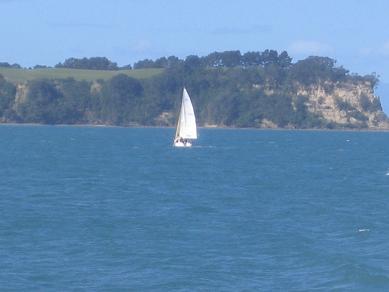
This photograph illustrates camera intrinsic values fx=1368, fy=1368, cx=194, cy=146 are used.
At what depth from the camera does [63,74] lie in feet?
577

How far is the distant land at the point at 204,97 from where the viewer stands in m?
166

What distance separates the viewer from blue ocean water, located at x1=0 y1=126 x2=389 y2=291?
2444 centimetres

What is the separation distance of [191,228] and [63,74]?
14503cm

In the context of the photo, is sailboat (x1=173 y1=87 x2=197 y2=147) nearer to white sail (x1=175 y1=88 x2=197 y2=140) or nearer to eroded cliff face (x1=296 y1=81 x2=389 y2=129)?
white sail (x1=175 y1=88 x2=197 y2=140)

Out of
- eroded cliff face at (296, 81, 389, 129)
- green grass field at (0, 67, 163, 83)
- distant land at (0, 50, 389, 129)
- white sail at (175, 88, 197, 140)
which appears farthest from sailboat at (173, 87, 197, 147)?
green grass field at (0, 67, 163, 83)

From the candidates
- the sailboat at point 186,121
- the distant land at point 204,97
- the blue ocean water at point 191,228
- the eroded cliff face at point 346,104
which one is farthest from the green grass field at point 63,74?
the blue ocean water at point 191,228

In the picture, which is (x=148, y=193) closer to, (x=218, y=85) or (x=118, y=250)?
(x=118, y=250)

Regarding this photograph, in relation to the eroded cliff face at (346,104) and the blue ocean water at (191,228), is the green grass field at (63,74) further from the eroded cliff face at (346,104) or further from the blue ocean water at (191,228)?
the blue ocean water at (191,228)

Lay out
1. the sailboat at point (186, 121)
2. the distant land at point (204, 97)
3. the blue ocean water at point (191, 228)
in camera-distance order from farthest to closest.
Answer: the distant land at point (204, 97) → the sailboat at point (186, 121) → the blue ocean water at point (191, 228)

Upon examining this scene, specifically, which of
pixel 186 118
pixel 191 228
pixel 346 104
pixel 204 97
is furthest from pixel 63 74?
pixel 191 228

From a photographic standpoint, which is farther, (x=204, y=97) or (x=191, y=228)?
(x=204, y=97)

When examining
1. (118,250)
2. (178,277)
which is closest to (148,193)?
(118,250)

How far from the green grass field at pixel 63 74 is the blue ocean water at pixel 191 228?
109481 millimetres

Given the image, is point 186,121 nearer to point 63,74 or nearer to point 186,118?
point 186,118
